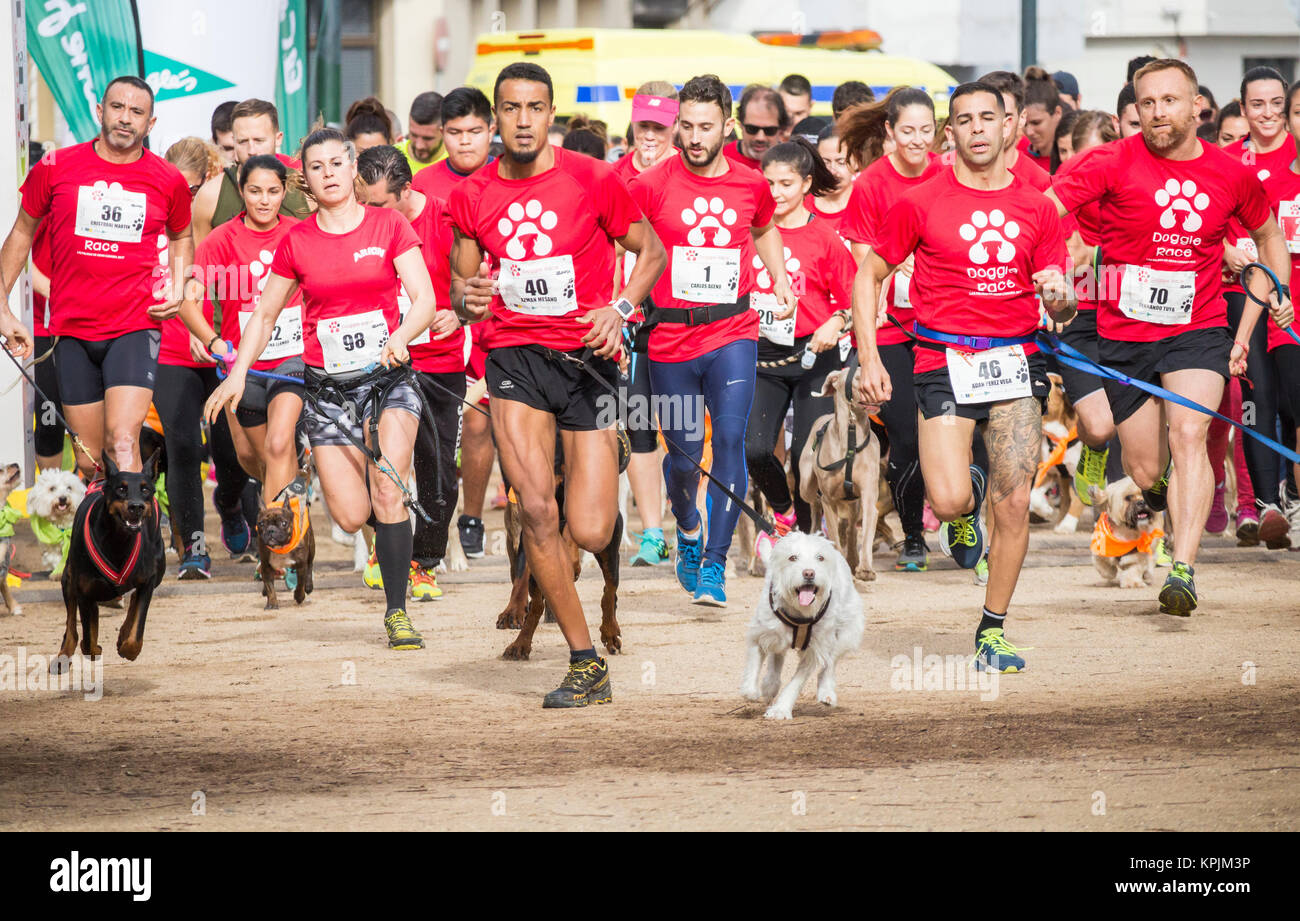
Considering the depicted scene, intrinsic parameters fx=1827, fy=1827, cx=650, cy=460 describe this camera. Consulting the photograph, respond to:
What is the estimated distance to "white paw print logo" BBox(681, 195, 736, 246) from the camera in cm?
899

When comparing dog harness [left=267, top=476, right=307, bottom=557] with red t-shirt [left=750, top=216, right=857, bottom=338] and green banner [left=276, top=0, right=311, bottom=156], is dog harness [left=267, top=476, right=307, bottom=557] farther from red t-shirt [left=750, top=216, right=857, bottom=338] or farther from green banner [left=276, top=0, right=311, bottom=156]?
green banner [left=276, top=0, right=311, bottom=156]

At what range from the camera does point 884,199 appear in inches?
381

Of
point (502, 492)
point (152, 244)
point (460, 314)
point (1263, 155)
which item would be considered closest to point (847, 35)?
point (502, 492)

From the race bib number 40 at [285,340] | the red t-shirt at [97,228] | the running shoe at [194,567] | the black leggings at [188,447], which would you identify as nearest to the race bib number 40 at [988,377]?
the race bib number 40 at [285,340]

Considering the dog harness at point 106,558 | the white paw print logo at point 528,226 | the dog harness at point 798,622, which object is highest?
the white paw print logo at point 528,226

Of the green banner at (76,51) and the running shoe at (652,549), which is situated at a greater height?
the green banner at (76,51)

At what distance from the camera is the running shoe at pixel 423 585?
9.82 m

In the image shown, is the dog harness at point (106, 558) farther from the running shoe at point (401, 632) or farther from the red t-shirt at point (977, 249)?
the red t-shirt at point (977, 249)

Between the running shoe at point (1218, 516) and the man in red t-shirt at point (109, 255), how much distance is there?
6.69 meters

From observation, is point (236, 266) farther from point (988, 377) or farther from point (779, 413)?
point (988, 377)

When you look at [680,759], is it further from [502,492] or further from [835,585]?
[502,492]

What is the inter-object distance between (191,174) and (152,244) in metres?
1.65

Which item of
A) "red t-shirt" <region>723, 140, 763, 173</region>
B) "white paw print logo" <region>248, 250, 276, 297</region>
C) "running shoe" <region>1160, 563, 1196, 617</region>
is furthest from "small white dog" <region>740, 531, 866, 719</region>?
"white paw print logo" <region>248, 250, 276, 297</region>

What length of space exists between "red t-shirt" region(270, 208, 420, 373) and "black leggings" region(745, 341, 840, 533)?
2.30 meters
